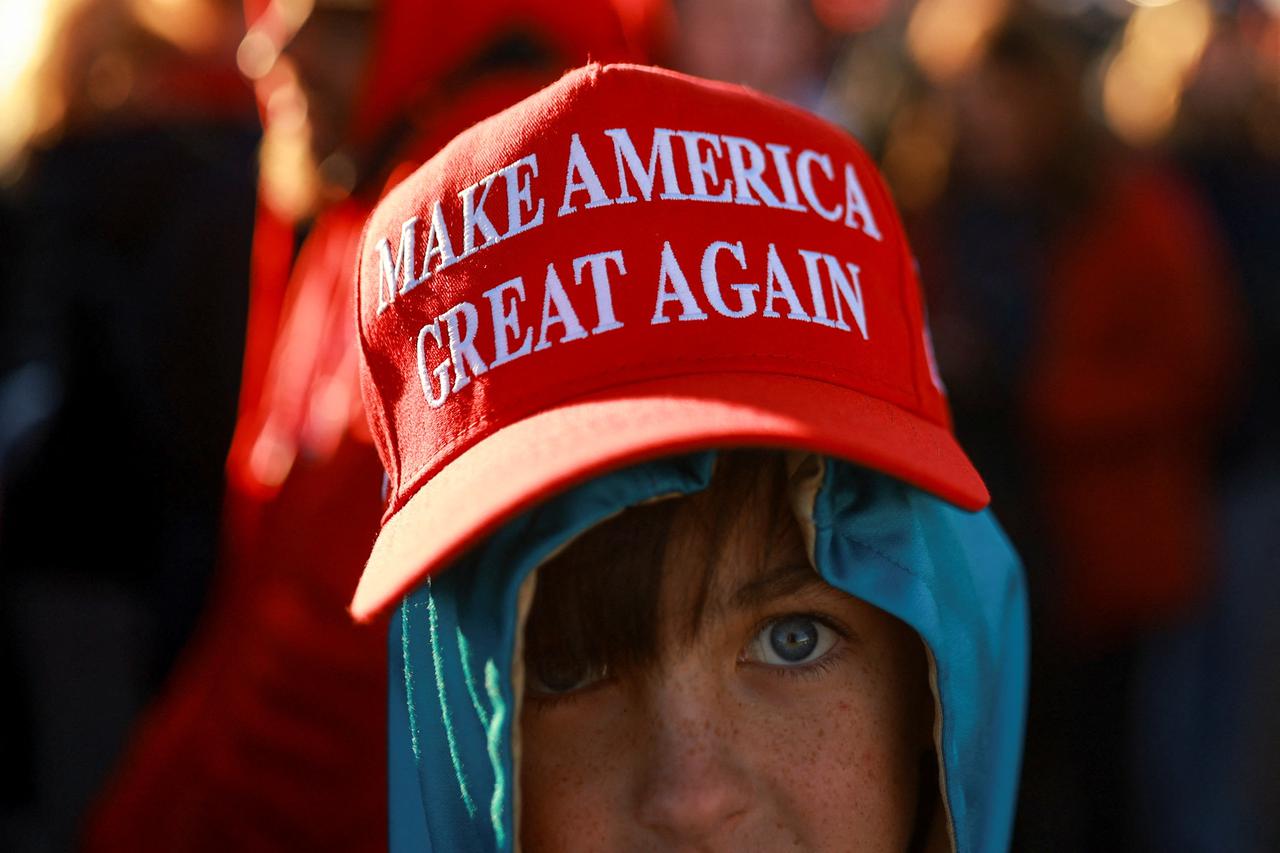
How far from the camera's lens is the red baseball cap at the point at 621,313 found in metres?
0.94

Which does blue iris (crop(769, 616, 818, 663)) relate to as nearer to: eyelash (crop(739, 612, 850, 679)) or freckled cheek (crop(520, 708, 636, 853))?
eyelash (crop(739, 612, 850, 679))

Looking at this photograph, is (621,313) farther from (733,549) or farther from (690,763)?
(690,763)

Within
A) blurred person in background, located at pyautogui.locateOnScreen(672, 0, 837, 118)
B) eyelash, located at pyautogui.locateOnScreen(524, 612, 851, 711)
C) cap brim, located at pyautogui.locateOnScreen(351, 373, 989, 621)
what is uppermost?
blurred person in background, located at pyautogui.locateOnScreen(672, 0, 837, 118)

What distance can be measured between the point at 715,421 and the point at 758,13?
7.31ft

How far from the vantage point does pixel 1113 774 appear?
2.87 meters

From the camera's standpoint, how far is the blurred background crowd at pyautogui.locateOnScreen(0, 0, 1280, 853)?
2.01 m

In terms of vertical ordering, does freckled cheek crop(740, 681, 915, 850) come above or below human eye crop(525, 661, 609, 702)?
below

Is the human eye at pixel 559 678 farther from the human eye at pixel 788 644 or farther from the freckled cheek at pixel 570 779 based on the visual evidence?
the human eye at pixel 788 644

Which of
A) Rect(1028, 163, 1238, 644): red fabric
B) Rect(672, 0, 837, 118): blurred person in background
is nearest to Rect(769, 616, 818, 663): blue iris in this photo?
Rect(1028, 163, 1238, 644): red fabric

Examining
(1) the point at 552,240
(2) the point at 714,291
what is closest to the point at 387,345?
(1) the point at 552,240

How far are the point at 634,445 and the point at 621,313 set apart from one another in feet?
0.41

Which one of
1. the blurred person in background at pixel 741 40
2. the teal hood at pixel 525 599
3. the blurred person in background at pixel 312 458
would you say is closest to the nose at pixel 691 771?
the teal hood at pixel 525 599

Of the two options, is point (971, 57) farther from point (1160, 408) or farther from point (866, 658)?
point (866, 658)

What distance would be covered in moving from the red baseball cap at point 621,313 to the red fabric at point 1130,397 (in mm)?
1647
